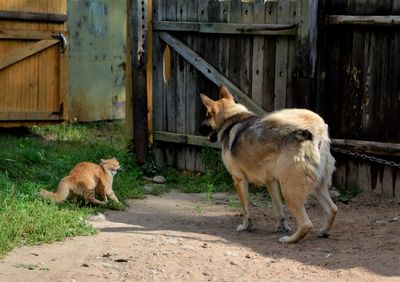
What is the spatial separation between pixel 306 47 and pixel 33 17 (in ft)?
17.1

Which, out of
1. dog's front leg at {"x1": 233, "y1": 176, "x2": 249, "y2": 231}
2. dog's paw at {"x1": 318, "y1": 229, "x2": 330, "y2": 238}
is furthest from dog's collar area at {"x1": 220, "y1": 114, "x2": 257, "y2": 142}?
dog's paw at {"x1": 318, "y1": 229, "x2": 330, "y2": 238}

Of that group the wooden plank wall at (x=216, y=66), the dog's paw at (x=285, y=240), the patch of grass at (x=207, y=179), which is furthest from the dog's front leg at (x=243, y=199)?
the wooden plank wall at (x=216, y=66)

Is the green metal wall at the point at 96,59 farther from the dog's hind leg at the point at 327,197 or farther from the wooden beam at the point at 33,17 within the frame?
the dog's hind leg at the point at 327,197

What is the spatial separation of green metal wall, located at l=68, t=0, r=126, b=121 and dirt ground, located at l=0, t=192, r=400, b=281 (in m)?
5.68

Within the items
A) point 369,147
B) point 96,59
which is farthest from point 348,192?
point 96,59

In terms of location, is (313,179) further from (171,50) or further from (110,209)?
(171,50)

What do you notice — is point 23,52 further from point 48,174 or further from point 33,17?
point 48,174

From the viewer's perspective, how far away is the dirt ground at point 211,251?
20.2 feet

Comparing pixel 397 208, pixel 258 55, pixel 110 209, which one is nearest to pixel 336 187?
pixel 397 208

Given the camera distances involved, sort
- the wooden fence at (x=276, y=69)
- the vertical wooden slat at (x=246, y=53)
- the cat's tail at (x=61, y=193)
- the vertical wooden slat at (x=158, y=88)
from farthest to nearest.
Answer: the vertical wooden slat at (x=158, y=88), the vertical wooden slat at (x=246, y=53), the wooden fence at (x=276, y=69), the cat's tail at (x=61, y=193)

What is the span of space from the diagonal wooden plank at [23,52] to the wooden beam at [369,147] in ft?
18.2

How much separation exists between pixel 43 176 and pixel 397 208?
438 centimetres

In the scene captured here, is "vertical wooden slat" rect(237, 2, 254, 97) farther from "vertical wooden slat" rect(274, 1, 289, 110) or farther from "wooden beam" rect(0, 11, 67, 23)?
"wooden beam" rect(0, 11, 67, 23)

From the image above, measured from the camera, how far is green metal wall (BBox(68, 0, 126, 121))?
13898 mm
